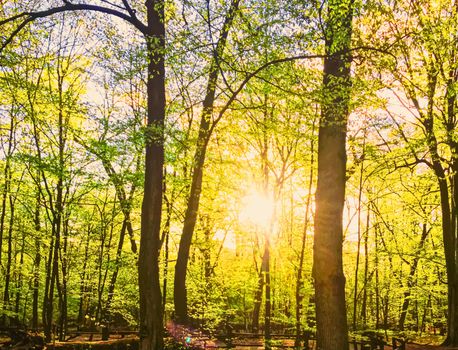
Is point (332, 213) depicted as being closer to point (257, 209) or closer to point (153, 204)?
point (153, 204)

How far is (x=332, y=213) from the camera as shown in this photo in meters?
6.11

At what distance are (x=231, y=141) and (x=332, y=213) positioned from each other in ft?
42.5

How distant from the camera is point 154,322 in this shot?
26.2 feet

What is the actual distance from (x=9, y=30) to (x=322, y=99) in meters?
11.1

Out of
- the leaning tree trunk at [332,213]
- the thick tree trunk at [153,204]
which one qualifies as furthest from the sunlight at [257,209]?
the leaning tree trunk at [332,213]

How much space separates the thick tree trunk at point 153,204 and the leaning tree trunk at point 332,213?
3.65m

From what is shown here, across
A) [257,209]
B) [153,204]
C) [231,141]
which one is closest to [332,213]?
[153,204]

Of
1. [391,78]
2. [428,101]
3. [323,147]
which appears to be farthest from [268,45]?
[428,101]

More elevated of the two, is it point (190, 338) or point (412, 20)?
point (412, 20)

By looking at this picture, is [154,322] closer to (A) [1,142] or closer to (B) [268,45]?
(B) [268,45]

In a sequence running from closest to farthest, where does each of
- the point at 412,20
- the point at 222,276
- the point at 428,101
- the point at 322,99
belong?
1. the point at 322,99
2. the point at 412,20
3. the point at 428,101
4. the point at 222,276

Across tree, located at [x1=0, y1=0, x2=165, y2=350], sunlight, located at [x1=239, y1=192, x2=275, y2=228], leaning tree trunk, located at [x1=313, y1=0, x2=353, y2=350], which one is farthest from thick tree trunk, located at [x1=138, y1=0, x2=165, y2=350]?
sunlight, located at [x1=239, y1=192, x2=275, y2=228]

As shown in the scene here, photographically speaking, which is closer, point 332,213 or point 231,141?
point 332,213

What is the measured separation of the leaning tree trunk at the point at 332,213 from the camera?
5.95 metres
